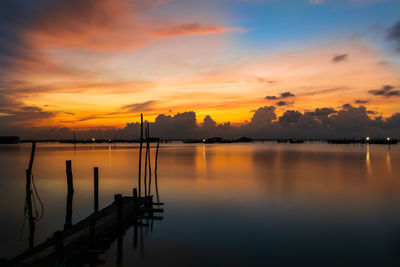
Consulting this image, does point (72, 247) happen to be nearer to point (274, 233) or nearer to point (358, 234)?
point (274, 233)

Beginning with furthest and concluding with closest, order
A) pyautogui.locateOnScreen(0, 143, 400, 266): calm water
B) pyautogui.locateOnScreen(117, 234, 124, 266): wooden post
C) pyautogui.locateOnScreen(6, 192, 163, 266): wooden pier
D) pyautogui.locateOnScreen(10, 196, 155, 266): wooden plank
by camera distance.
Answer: pyautogui.locateOnScreen(0, 143, 400, 266): calm water, pyautogui.locateOnScreen(117, 234, 124, 266): wooden post, pyautogui.locateOnScreen(10, 196, 155, 266): wooden plank, pyautogui.locateOnScreen(6, 192, 163, 266): wooden pier

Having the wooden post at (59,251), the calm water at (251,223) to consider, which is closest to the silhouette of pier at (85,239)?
the wooden post at (59,251)

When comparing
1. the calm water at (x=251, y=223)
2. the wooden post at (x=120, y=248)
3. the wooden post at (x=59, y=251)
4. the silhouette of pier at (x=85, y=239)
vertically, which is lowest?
the calm water at (x=251, y=223)

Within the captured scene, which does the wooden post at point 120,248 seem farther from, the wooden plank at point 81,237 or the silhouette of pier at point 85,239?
the wooden plank at point 81,237

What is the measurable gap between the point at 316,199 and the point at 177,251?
515 inches

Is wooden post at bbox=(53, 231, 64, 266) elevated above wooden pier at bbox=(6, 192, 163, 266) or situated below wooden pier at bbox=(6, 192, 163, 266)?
above

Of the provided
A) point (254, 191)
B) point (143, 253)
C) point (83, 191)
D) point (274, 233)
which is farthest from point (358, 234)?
point (83, 191)

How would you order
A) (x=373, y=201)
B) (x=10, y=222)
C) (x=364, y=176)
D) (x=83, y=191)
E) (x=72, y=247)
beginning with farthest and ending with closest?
1. (x=364, y=176)
2. (x=83, y=191)
3. (x=373, y=201)
4. (x=10, y=222)
5. (x=72, y=247)

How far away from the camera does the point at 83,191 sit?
24.4m

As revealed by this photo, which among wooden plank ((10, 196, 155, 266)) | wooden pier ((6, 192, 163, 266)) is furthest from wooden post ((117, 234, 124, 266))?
wooden plank ((10, 196, 155, 266))

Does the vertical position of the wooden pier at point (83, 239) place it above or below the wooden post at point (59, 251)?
below

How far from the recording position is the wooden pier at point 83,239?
7.94 metres

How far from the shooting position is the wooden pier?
26.1 feet

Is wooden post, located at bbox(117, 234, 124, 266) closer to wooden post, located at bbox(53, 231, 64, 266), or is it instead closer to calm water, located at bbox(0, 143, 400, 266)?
calm water, located at bbox(0, 143, 400, 266)
